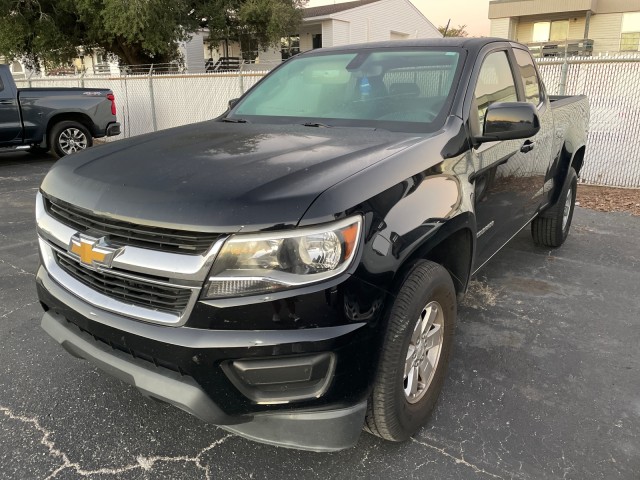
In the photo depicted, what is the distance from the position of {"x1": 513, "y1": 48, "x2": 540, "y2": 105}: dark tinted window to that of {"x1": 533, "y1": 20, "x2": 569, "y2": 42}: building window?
30130 millimetres

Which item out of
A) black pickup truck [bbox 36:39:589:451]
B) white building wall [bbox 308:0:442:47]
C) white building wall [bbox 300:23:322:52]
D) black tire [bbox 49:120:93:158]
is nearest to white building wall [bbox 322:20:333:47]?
white building wall [bbox 308:0:442:47]

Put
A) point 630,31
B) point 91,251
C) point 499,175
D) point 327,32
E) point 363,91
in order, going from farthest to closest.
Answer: point 327,32, point 630,31, point 363,91, point 499,175, point 91,251

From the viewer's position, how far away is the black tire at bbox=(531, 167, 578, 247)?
4844 mm

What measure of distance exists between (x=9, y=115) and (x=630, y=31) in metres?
31.0

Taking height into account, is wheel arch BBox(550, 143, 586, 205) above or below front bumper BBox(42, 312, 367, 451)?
above

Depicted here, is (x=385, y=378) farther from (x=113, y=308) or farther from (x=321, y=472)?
(x=113, y=308)

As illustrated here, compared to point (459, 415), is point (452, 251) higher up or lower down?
higher up

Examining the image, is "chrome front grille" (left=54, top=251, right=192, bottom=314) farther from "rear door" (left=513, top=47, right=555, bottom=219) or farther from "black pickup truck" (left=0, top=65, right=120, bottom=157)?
"black pickup truck" (left=0, top=65, right=120, bottom=157)

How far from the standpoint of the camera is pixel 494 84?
341cm

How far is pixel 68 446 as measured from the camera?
245 cm

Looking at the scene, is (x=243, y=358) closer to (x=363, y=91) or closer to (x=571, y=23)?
(x=363, y=91)

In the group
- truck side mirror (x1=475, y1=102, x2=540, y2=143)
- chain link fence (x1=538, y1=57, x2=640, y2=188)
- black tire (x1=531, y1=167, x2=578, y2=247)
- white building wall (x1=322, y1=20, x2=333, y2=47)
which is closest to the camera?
truck side mirror (x1=475, y1=102, x2=540, y2=143)

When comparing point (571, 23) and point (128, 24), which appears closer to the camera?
→ point (128, 24)

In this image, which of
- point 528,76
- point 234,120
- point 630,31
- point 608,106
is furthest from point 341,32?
point 234,120
